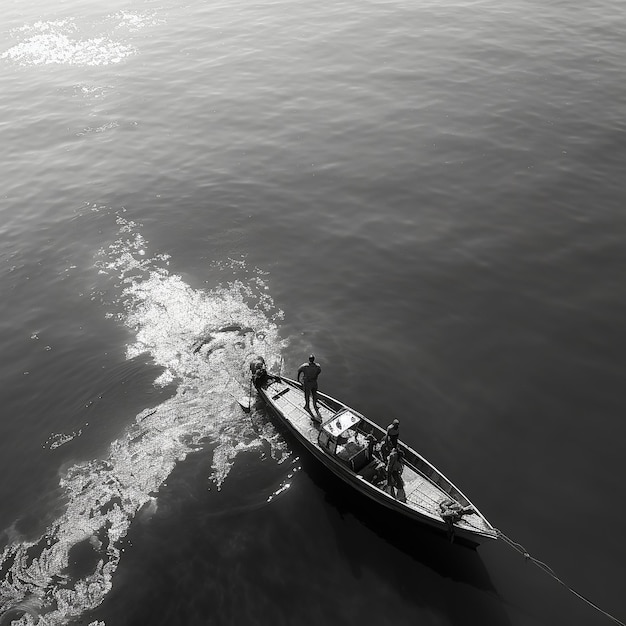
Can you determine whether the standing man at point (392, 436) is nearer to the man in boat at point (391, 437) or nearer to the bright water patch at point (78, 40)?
the man in boat at point (391, 437)

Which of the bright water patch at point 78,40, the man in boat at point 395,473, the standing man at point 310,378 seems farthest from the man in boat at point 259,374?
the bright water patch at point 78,40

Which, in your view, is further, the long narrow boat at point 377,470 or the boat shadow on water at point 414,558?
the long narrow boat at point 377,470

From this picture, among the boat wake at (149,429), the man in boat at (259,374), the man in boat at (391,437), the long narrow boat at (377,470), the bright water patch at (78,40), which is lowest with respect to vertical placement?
the boat wake at (149,429)

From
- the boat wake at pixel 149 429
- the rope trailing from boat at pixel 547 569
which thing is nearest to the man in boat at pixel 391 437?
the rope trailing from boat at pixel 547 569

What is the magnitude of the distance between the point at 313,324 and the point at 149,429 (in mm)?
11125

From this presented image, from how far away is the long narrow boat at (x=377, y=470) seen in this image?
19656 millimetres

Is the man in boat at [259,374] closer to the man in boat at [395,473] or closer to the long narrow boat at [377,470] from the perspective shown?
the long narrow boat at [377,470]

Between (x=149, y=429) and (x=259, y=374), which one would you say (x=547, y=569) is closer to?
(x=259, y=374)

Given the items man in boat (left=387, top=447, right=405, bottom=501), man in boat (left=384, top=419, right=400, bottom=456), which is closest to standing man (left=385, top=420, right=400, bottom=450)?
man in boat (left=384, top=419, right=400, bottom=456)

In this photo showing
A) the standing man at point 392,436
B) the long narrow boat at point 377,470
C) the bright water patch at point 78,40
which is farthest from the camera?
the bright water patch at point 78,40

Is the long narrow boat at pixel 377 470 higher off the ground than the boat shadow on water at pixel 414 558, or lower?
higher

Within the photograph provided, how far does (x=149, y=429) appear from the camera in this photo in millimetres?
26562

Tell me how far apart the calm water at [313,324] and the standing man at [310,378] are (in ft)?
9.18

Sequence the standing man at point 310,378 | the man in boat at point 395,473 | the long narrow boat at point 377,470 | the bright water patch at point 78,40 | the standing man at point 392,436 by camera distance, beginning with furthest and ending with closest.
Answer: the bright water patch at point 78,40 < the standing man at point 310,378 < the standing man at point 392,436 < the man in boat at point 395,473 < the long narrow boat at point 377,470
